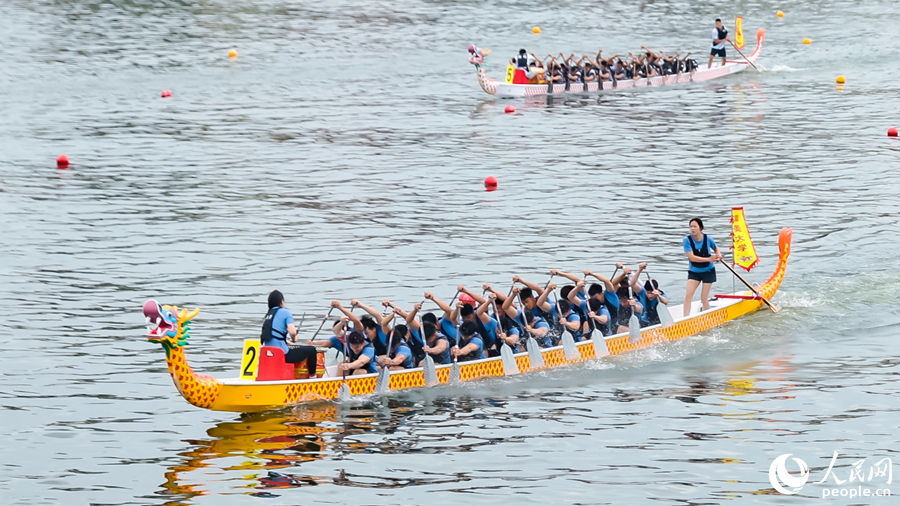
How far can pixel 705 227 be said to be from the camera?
32.0m

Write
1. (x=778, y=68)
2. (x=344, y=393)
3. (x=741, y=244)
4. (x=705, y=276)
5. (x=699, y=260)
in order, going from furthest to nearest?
(x=778, y=68) < (x=741, y=244) < (x=705, y=276) < (x=699, y=260) < (x=344, y=393)

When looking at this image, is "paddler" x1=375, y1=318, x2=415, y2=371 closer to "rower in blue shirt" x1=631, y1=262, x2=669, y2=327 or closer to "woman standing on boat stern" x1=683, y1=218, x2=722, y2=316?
"rower in blue shirt" x1=631, y1=262, x2=669, y2=327

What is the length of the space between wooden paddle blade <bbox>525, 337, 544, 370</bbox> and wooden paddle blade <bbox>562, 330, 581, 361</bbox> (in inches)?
21.2

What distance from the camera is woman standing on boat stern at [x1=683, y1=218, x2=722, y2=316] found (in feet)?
80.8

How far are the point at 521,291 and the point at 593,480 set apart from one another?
5.80 m

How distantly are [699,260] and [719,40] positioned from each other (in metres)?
34.3

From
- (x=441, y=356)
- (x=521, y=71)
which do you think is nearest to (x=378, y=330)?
(x=441, y=356)

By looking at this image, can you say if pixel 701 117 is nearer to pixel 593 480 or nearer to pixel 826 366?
pixel 826 366

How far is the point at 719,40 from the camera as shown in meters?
56.4

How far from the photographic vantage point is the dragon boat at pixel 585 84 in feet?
171

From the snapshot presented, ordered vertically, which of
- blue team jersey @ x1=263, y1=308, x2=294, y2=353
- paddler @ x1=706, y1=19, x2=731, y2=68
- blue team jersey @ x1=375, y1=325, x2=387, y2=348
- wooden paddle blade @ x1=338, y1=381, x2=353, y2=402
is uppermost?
paddler @ x1=706, y1=19, x2=731, y2=68

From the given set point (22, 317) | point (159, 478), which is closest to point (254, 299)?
point (22, 317)

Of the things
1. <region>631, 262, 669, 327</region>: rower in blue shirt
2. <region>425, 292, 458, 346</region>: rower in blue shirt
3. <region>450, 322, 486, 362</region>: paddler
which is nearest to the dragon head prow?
<region>425, 292, 458, 346</region>: rower in blue shirt

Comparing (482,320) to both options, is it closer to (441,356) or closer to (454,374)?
→ (441,356)
